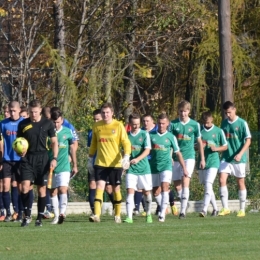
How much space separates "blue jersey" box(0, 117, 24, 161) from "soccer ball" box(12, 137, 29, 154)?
2210 mm

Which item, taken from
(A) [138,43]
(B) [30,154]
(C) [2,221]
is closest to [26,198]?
(B) [30,154]

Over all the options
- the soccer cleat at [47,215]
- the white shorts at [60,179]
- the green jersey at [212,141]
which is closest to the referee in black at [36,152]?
the white shorts at [60,179]

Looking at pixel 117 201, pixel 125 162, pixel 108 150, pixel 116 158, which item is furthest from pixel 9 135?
pixel 125 162

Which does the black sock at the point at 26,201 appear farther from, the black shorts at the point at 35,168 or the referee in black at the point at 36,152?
the black shorts at the point at 35,168

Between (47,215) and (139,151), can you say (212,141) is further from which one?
(47,215)

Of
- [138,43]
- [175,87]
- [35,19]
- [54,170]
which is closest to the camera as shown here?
[54,170]

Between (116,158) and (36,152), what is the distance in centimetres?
140

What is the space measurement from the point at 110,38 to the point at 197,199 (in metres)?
5.25

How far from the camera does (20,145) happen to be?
1627 centimetres

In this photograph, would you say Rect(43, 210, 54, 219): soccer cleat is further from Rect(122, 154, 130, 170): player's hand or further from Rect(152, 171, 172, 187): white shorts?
Rect(122, 154, 130, 170): player's hand

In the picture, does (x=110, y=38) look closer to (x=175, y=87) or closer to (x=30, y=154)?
(x=175, y=87)

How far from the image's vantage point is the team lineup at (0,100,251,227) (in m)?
16.7

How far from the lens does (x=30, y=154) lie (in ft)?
54.6

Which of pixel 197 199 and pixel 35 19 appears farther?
pixel 35 19
